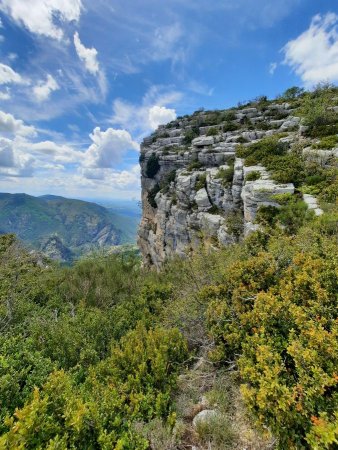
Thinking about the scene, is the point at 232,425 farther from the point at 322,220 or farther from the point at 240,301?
the point at 322,220

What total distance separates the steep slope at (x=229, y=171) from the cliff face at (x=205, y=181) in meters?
0.08

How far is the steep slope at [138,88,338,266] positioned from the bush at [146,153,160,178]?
0.66ft

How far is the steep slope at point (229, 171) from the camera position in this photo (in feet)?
62.0

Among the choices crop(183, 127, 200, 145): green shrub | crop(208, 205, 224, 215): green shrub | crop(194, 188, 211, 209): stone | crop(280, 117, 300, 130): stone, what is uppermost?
crop(183, 127, 200, 145): green shrub

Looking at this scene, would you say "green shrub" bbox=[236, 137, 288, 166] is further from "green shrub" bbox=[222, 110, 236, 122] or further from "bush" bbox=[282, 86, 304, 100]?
"bush" bbox=[282, 86, 304, 100]

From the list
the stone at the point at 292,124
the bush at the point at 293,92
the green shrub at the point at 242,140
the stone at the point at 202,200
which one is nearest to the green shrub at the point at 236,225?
the stone at the point at 202,200

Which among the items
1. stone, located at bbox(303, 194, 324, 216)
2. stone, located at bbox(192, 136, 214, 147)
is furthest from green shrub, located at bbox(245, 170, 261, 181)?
stone, located at bbox(192, 136, 214, 147)

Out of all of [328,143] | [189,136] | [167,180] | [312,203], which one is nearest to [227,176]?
[328,143]

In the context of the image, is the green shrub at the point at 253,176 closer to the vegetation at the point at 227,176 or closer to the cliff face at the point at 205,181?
the cliff face at the point at 205,181

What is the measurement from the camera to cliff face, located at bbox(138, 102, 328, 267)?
2111 cm

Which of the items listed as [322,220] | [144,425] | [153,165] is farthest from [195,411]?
[153,165]

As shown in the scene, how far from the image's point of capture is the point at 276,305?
601 centimetres

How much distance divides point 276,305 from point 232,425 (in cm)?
293

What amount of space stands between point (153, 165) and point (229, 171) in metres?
25.6
